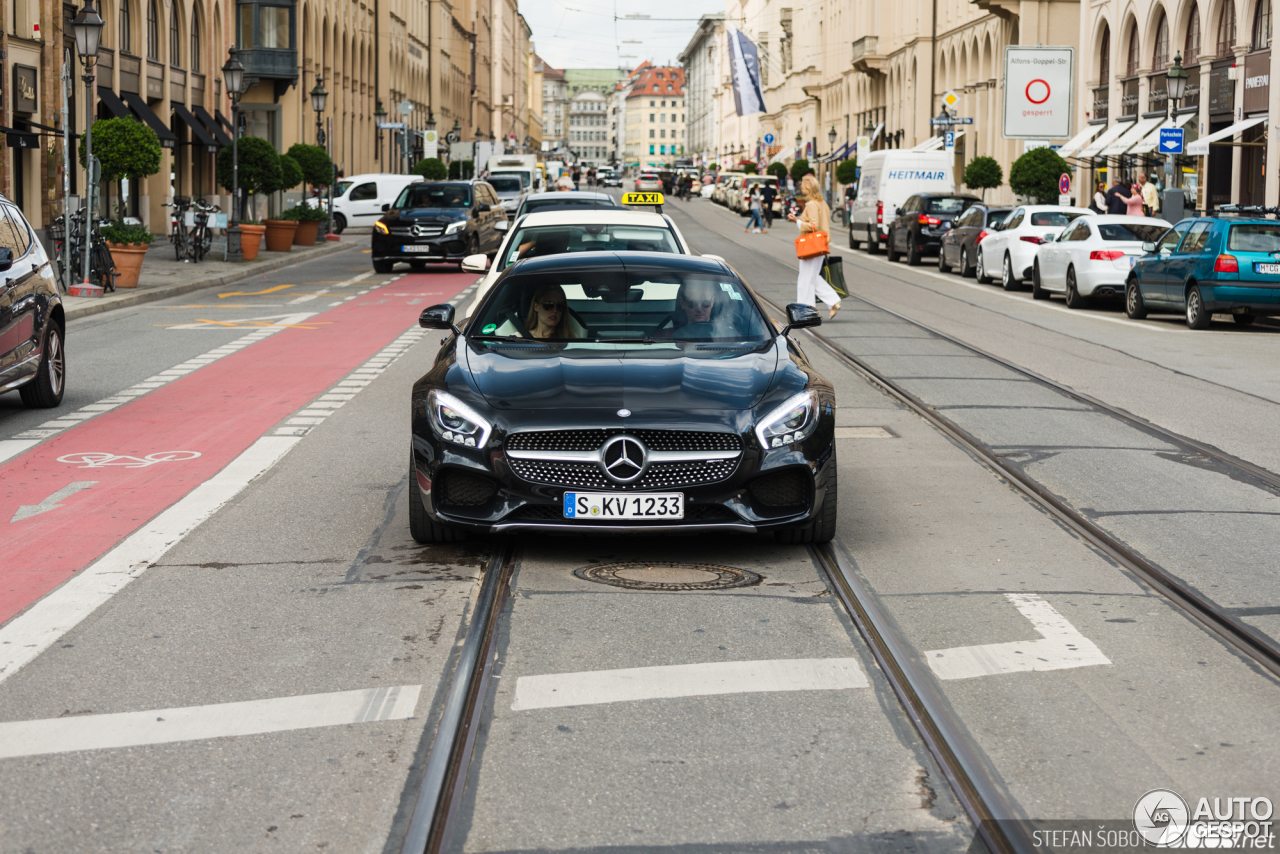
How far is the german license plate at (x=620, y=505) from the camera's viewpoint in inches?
272

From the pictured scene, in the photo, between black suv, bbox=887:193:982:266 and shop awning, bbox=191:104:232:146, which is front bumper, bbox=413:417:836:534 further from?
shop awning, bbox=191:104:232:146

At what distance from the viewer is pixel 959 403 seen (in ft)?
43.5

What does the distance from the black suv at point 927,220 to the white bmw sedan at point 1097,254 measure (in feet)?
34.1

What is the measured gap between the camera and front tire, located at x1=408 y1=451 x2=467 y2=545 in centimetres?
733

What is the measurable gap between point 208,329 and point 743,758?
16.5m

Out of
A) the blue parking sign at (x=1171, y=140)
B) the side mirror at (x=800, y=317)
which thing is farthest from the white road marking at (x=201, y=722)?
the blue parking sign at (x=1171, y=140)

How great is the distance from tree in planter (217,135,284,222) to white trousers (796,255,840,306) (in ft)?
67.8

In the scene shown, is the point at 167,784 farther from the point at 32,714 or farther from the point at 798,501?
the point at 798,501

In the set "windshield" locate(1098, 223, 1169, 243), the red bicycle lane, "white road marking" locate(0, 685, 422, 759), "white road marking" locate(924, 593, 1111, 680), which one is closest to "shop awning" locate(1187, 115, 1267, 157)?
"windshield" locate(1098, 223, 1169, 243)

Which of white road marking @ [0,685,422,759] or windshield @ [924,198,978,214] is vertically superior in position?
windshield @ [924,198,978,214]

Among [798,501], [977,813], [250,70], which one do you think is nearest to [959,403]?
[798,501]

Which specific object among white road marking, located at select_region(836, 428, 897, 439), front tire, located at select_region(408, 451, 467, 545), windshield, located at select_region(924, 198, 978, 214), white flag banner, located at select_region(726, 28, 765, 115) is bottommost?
white road marking, located at select_region(836, 428, 897, 439)

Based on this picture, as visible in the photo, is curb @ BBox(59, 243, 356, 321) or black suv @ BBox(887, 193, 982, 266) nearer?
curb @ BBox(59, 243, 356, 321)

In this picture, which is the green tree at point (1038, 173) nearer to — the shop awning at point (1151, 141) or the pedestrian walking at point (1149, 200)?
the shop awning at point (1151, 141)
